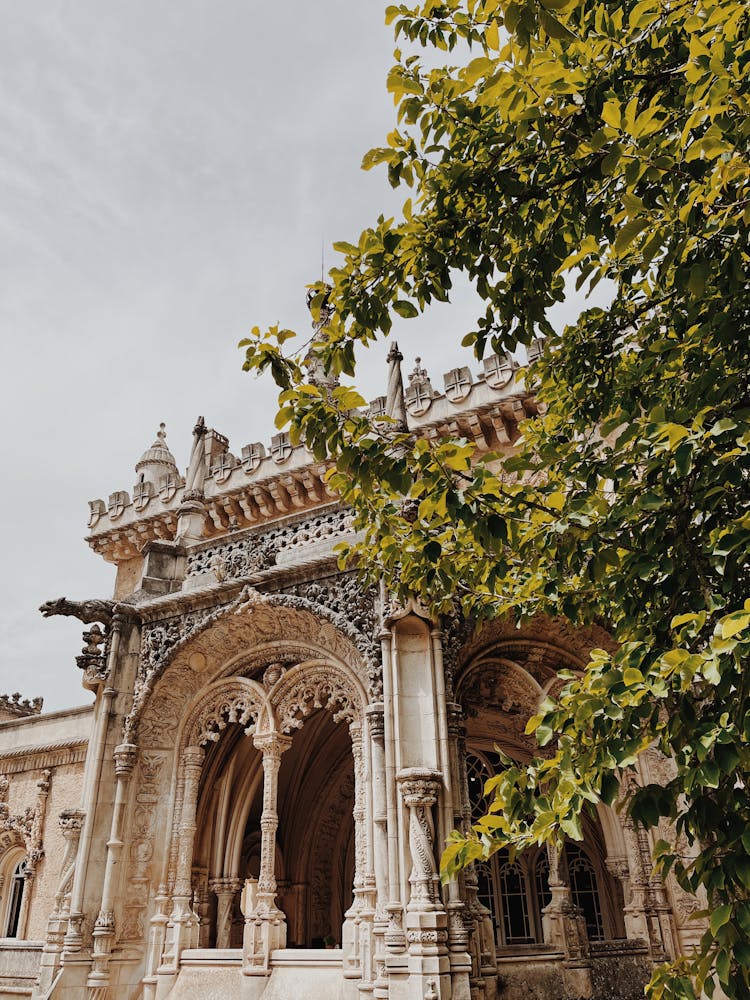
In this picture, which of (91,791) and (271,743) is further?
(91,791)

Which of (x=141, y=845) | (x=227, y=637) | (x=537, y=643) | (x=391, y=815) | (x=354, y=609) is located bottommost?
(x=391, y=815)

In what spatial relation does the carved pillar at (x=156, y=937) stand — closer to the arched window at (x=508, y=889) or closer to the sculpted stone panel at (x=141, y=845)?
the sculpted stone panel at (x=141, y=845)

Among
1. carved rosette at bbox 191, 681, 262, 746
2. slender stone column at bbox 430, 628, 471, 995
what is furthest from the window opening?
slender stone column at bbox 430, 628, 471, 995

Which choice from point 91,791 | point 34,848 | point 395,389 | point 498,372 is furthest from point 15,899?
point 498,372

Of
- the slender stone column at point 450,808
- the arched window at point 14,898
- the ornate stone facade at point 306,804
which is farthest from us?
the arched window at point 14,898

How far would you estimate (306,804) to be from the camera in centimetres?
1519

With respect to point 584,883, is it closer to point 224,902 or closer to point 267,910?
point 224,902

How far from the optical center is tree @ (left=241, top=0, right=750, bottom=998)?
3.91 meters

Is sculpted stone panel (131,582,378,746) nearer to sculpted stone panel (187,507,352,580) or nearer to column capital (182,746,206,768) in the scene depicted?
column capital (182,746,206,768)

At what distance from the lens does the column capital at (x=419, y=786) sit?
8.36 meters

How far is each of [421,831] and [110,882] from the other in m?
4.51

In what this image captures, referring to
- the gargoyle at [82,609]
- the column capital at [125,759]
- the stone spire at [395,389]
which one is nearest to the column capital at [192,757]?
the column capital at [125,759]

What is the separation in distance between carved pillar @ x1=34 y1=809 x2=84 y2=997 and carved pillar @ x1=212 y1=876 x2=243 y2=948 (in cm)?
203

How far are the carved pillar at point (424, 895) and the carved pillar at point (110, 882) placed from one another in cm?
423
